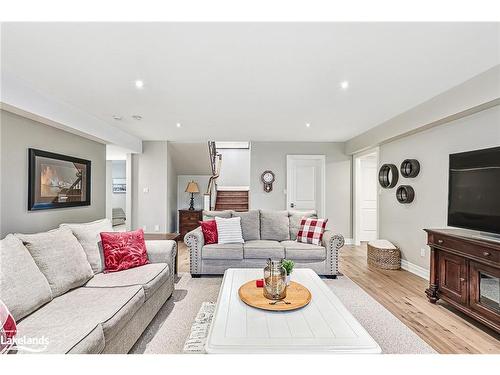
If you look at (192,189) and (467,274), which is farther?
(192,189)

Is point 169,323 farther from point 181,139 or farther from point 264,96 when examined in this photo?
point 181,139

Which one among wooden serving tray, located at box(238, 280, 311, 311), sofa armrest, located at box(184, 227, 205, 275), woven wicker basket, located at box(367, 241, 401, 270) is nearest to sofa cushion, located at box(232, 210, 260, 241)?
sofa armrest, located at box(184, 227, 205, 275)

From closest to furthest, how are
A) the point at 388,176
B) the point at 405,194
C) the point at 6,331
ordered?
the point at 6,331
the point at 405,194
the point at 388,176

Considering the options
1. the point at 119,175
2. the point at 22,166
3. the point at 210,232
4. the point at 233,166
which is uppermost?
the point at 233,166

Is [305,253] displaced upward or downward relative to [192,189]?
downward

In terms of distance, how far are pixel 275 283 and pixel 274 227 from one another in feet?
7.37

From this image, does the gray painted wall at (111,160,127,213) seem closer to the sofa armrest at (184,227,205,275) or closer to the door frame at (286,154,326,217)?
the door frame at (286,154,326,217)

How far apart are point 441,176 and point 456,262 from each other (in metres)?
1.30

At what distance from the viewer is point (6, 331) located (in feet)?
4.42

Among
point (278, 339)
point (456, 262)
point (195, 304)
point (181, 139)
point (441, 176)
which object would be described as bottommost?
point (195, 304)

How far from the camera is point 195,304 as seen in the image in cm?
294

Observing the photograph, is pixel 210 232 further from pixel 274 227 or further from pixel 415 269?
pixel 415 269

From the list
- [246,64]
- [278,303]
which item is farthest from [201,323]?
[246,64]

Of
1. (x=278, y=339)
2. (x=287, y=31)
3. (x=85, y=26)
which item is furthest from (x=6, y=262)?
(x=287, y=31)
